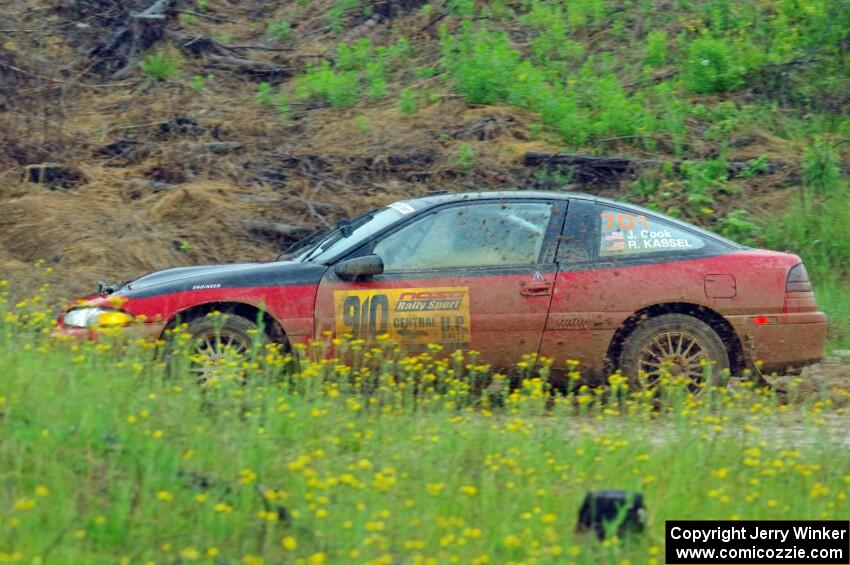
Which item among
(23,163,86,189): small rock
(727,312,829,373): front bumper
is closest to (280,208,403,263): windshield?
(727,312,829,373): front bumper

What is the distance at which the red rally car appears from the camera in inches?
296

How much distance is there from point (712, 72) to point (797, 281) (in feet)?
23.4

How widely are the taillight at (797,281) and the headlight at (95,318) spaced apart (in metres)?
4.27

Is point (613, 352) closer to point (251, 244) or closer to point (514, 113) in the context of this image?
point (251, 244)

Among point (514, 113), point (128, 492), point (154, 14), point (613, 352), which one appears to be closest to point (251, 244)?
point (514, 113)

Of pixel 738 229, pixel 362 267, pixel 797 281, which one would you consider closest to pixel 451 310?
pixel 362 267

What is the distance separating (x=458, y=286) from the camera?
300 inches

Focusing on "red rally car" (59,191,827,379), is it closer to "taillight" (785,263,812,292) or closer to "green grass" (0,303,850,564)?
"taillight" (785,263,812,292)

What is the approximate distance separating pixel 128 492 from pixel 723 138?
34.1ft

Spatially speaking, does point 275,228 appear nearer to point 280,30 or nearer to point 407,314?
point 407,314

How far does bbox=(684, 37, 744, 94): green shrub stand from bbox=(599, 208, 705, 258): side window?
7.02 metres

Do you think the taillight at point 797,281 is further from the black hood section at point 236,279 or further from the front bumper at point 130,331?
the front bumper at point 130,331

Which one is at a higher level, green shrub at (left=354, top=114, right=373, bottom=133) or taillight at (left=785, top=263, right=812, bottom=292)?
green shrub at (left=354, top=114, right=373, bottom=133)

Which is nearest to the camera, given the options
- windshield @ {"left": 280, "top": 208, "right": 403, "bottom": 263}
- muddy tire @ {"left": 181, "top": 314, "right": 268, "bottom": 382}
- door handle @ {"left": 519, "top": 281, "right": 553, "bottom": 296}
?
muddy tire @ {"left": 181, "top": 314, "right": 268, "bottom": 382}
